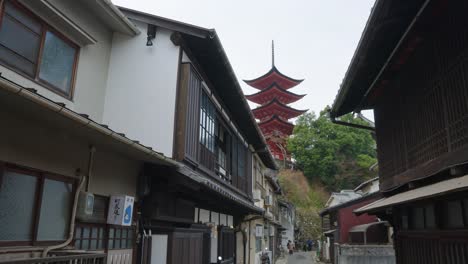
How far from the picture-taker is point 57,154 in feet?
19.7

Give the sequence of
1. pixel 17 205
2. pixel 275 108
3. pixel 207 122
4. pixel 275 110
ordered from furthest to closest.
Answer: pixel 275 110
pixel 275 108
pixel 207 122
pixel 17 205

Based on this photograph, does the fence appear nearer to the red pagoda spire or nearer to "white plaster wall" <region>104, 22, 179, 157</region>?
"white plaster wall" <region>104, 22, 179, 157</region>

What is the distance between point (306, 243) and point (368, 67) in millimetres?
50581

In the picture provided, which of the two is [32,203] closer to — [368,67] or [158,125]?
[158,125]

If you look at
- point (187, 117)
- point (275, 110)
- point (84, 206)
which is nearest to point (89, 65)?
point (187, 117)

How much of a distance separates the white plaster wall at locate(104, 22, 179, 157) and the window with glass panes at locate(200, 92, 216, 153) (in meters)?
1.88

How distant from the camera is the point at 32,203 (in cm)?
566

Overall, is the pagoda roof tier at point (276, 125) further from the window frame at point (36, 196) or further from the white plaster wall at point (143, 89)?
the window frame at point (36, 196)

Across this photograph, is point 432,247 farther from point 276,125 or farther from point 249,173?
point 276,125

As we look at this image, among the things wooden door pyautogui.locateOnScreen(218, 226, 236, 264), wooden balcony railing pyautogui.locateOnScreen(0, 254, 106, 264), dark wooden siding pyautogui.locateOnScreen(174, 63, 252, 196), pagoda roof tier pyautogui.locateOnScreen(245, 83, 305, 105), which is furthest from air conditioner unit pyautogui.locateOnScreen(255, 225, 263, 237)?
pagoda roof tier pyautogui.locateOnScreen(245, 83, 305, 105)

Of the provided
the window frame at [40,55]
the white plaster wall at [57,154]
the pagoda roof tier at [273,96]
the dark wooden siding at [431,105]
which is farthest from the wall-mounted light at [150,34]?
the pagoda roof tier at [273,96]

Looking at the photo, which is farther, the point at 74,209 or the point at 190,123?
the point at 190,123

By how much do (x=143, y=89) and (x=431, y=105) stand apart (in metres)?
6.59

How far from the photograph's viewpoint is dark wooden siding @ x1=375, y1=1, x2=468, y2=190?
6.50 metres
